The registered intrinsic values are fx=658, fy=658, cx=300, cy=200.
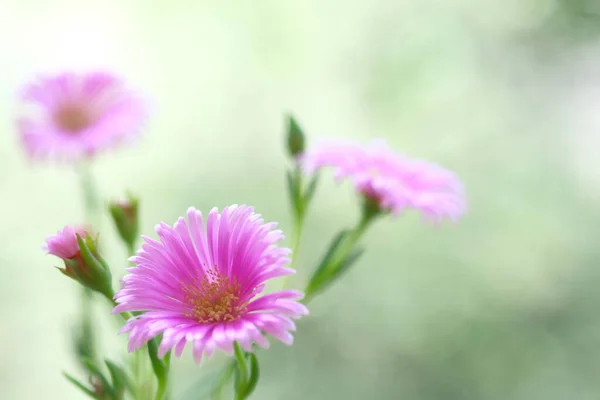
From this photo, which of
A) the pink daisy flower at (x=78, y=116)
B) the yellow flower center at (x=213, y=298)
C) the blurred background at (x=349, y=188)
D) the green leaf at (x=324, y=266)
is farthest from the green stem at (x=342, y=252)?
the blurred background at (x=349, y=188)

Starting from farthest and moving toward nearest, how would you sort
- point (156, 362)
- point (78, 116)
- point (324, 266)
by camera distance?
1. point (78, 116)
2. point (324, 266)
3. point (156, 362)

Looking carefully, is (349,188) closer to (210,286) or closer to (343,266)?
(343,266)

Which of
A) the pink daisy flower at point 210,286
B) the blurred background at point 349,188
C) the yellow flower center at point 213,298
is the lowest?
the blurred background at point 349,188

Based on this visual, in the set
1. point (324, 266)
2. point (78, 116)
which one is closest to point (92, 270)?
point (324, 266)

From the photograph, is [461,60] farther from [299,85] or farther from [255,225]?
[255,225]

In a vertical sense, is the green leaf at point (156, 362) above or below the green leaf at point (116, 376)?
above

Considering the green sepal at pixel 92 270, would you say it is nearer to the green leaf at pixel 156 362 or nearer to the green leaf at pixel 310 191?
the green leaf at pixel 156 362
